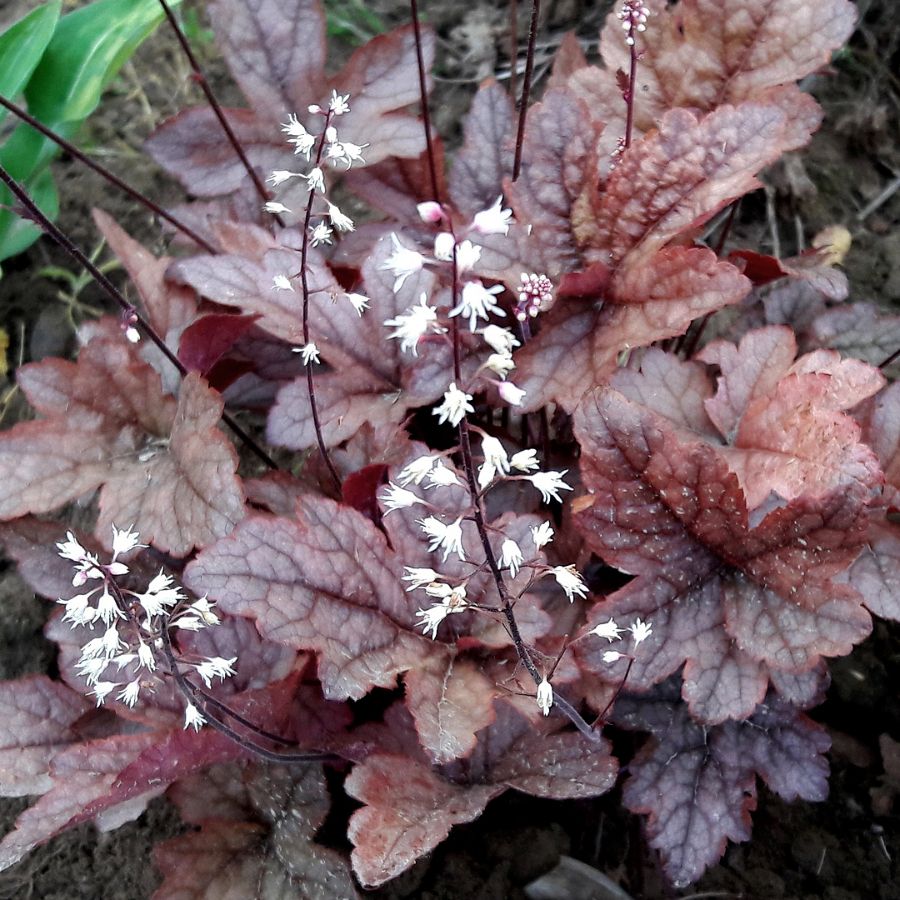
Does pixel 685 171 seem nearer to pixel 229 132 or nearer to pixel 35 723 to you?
pixel 229 132

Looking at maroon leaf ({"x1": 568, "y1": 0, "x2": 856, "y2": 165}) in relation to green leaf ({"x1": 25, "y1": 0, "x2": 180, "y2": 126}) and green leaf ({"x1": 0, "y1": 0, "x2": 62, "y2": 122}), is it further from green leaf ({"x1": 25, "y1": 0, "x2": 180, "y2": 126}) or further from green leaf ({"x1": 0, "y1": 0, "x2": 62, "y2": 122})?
green leaf ({"x1": 0, "y1": 0, "x2": 62, "y2": 122})

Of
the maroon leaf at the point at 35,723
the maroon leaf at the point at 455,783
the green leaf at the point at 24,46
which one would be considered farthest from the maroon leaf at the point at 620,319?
the green leaf at the point at 24,46

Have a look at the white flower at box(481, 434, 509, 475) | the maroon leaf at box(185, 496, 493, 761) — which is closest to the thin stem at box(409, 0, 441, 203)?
the maroon leaf at box(185, 496, 493, 761)

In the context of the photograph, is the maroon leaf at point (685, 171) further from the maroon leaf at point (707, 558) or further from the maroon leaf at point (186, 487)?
the maroon leaf at point (186, 487)

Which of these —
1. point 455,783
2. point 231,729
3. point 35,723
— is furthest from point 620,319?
point 35,723

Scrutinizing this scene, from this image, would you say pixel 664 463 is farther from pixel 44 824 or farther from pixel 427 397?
pixel 44 824

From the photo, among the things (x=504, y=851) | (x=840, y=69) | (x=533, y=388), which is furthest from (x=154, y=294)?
(x=840, y=69)
